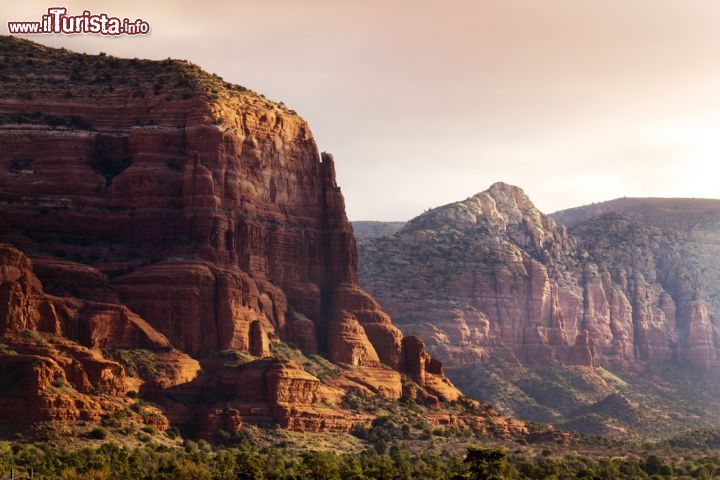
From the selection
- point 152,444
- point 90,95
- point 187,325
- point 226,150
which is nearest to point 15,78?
point 90,95

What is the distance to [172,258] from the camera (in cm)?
17100

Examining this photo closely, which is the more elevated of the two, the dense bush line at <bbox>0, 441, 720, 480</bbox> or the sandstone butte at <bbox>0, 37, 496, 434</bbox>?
the sandstone butte at <bbox>0, 37, 496, 434</bbox>

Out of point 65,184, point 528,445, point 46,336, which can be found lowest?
point 528,445

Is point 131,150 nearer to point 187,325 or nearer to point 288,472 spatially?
point 187,325

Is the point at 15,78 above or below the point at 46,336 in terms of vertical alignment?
above

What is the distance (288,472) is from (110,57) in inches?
2843

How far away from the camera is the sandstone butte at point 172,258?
153m

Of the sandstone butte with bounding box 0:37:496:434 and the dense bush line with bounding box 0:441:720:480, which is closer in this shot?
the dense bush line with bounding box 0:441:720:480

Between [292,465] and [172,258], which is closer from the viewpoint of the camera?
[292,465]

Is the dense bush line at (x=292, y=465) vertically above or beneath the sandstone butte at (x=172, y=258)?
beneath

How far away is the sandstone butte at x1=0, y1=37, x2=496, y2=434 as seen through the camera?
502 feet

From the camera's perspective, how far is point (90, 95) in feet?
597

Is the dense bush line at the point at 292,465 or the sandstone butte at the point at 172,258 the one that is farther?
the sandstone butte at the point at 172,258

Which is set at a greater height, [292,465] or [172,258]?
[172,258]
